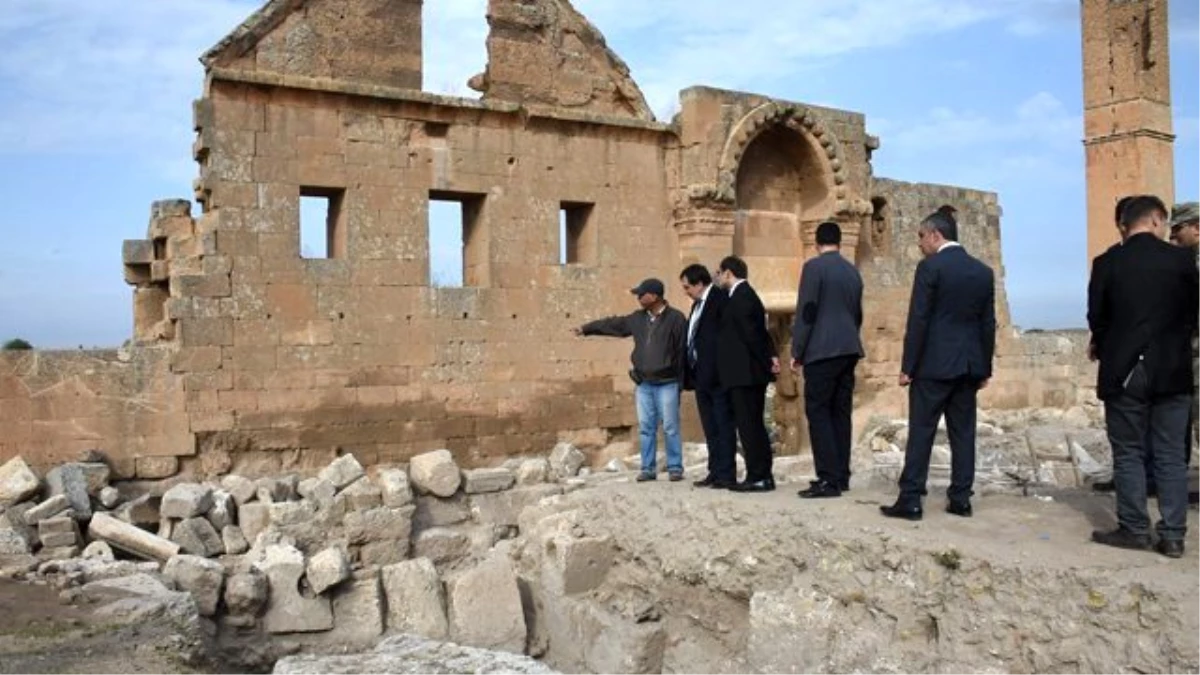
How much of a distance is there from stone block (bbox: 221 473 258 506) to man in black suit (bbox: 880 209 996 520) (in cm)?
576

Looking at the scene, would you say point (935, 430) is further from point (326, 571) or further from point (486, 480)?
point (486, 480)

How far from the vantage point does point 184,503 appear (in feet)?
29.8

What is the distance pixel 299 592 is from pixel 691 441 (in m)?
5.90

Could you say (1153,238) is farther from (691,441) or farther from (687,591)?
(691,441)

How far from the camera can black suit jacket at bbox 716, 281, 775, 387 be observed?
756 cm

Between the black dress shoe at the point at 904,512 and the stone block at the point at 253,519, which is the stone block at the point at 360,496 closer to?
the stone block at the point at 253,519

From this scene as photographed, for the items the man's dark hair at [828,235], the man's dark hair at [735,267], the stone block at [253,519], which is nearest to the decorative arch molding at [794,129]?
the man's dark hair at [735,267]

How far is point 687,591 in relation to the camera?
7031 millimetres

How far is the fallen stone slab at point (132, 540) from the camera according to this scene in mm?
8547

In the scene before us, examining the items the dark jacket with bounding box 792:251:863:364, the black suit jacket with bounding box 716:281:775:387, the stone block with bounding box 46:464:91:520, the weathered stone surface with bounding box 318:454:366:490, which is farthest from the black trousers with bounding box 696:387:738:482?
the stone block with bounding box 46:464:91:520

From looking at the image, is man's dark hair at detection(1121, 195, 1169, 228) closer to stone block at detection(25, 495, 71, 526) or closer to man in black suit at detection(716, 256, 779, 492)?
man in black suit at detection(716, 256, 779, 492)

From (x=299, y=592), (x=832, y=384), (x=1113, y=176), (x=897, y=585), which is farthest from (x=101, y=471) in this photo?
(x=1113, y=176)

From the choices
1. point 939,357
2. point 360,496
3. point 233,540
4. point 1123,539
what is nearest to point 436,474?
point 360,496

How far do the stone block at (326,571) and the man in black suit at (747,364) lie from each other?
2876mm
